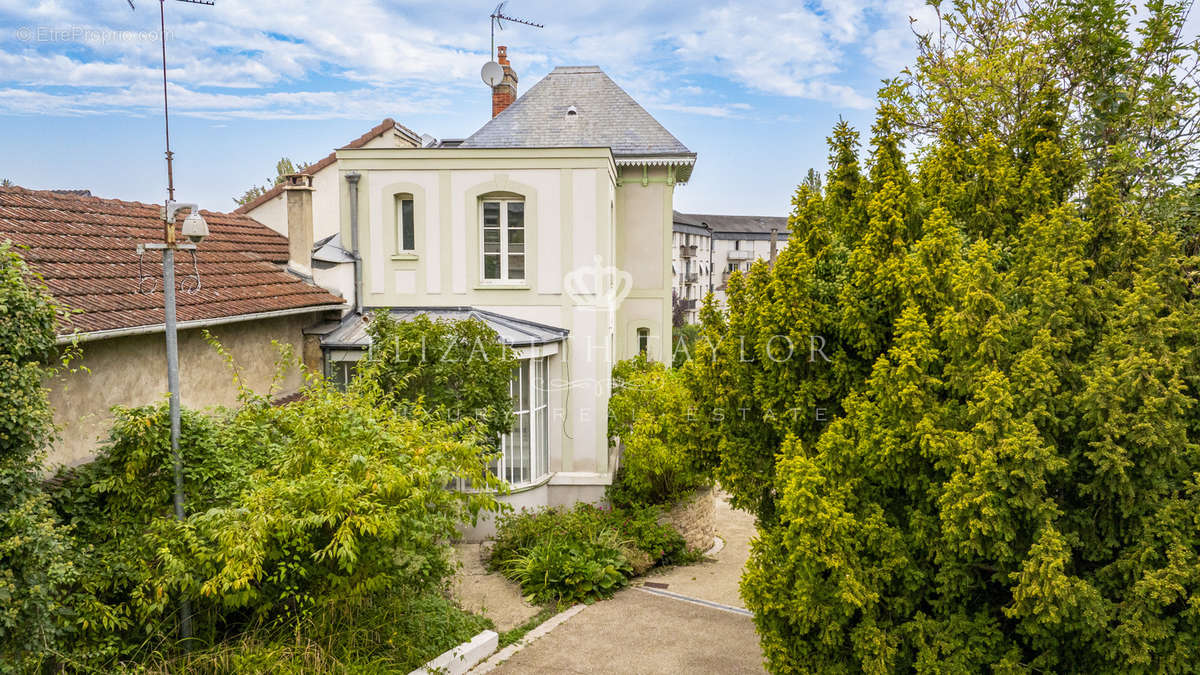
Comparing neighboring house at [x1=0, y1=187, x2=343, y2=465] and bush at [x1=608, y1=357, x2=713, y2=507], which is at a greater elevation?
neighboring house at [x1=0, y1=187, x2=343, y2=465]

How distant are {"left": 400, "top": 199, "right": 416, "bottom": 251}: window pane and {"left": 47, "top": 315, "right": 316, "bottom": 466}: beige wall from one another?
10.3 ft

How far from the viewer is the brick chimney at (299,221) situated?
1341 centimetres

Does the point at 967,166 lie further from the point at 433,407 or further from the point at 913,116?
the point at 433,407

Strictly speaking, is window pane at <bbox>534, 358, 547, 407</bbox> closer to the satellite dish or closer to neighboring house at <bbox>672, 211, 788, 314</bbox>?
the satellite dish

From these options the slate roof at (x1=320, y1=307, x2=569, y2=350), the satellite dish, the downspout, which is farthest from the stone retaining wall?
the satellite dish

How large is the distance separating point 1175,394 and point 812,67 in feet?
36.9

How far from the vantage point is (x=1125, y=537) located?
5598 millimetres

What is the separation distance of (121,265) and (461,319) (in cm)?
513

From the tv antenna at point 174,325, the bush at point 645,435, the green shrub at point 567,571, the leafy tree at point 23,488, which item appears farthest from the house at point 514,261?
the leafy tree at point 23,488

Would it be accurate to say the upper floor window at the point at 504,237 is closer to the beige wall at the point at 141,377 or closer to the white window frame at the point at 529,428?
the white window frame at the point at 529,428

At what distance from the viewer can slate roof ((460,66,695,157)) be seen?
58.1ft

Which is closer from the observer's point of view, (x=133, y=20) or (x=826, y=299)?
(x=826, y=299)

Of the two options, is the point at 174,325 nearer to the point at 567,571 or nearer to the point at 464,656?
the point at 464,656

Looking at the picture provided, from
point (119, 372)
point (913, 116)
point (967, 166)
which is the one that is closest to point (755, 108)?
point (913, 116)
